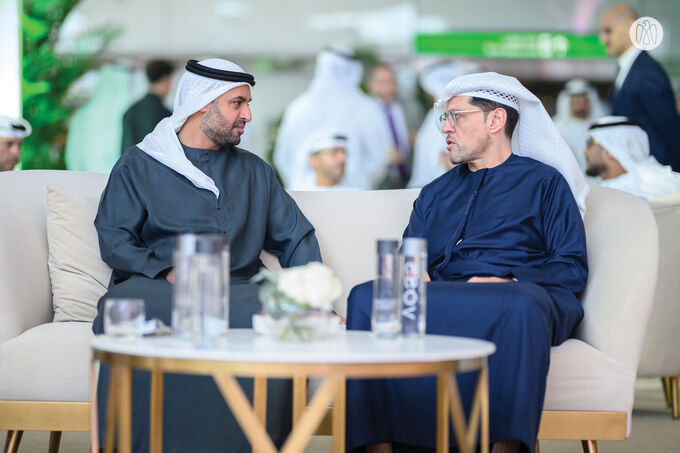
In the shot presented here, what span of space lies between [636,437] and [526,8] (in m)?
5.47

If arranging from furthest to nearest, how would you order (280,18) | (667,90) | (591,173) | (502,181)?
1. (280,18)
2. (667,90)
3. (591,173)
4. (502,181)

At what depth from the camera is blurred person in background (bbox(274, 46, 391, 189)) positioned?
27.4 feet

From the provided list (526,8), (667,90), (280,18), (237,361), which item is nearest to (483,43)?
(526,8)

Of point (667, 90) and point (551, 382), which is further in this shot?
point (667, 90)

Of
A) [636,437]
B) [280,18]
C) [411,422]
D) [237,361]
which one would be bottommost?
[636,437]

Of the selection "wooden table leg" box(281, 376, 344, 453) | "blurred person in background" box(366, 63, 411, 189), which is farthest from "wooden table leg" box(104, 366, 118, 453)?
"blurred person in background" box(366, 63, 411, 189)

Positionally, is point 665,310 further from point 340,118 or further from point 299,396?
point 340,118

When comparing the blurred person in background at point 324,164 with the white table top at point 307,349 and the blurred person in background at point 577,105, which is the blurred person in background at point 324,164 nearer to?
the blurred person in background at point 577,105

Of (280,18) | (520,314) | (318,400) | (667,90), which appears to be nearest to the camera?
(318,400)

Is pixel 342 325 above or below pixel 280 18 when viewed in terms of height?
below

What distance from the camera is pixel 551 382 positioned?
2.89 m

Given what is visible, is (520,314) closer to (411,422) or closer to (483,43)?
(411,422)

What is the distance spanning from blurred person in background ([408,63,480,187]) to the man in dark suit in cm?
191

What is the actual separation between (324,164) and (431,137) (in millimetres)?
1345
